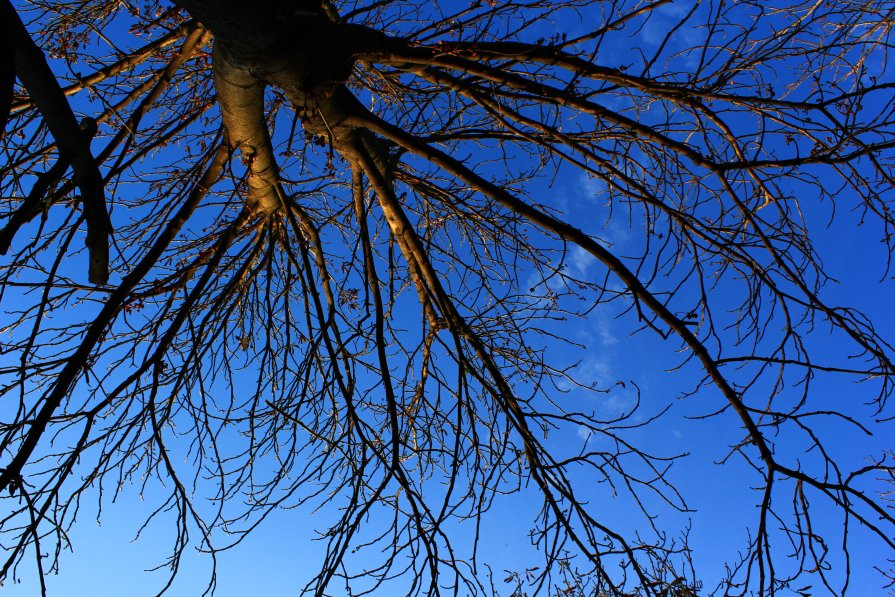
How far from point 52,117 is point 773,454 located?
3044mm

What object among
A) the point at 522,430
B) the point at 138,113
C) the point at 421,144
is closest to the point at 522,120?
the point at 421,144

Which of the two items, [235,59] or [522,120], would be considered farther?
[522,120]

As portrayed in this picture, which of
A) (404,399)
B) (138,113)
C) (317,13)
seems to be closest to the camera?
(317,13)

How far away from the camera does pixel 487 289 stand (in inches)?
157

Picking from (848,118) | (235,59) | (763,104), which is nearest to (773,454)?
(848,118)

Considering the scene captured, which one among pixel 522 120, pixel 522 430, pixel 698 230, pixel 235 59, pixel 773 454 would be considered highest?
pixel 235 59

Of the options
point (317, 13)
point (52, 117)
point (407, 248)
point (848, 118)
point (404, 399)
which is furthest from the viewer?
point (404, 399)

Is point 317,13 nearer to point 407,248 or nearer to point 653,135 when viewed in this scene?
point 407,248

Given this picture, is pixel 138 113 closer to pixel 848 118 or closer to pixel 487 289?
pixel 487 289

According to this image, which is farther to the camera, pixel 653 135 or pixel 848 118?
pixel 653 135

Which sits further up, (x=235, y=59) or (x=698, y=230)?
(x=235, y=59)

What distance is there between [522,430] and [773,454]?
3.75 ft

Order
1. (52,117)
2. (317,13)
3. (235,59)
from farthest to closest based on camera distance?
(235,59), (317,13), (52,117)

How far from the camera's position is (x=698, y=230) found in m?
2.84
